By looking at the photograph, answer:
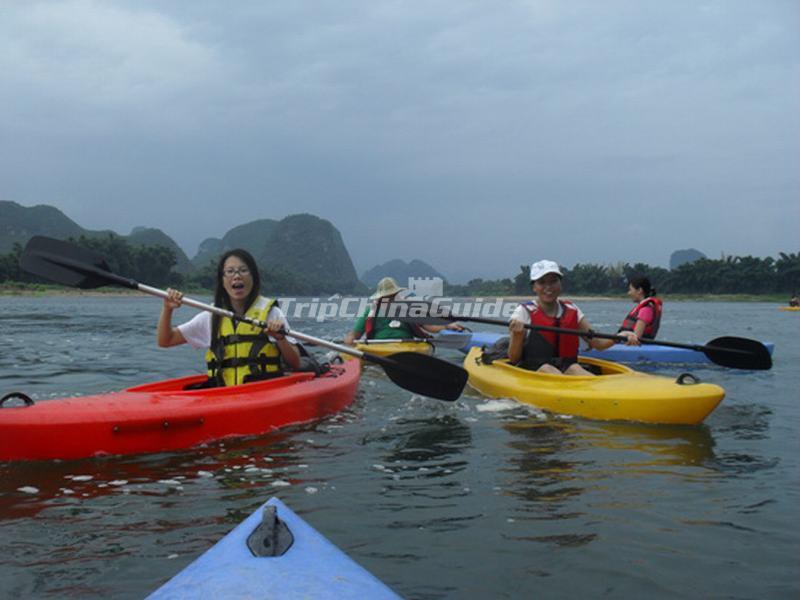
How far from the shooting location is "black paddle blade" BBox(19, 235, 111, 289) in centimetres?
584

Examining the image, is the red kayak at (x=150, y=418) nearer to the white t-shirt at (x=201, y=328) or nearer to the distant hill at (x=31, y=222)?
the white t-shirt at (x=201, y=328)

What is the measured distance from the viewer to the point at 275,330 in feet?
18.6

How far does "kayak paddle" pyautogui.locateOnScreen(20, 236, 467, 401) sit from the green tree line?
6040 cm

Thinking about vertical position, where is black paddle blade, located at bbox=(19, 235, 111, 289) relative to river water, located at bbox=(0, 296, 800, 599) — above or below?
above

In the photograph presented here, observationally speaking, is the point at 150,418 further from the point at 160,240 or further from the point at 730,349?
the point at 160,240

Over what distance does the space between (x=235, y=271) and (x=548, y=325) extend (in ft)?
10.7

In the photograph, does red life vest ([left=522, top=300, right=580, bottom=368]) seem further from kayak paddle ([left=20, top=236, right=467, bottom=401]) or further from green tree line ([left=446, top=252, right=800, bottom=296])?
green tree line ([left=446, top=252, right=800, bottom=296])

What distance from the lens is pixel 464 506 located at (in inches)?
150

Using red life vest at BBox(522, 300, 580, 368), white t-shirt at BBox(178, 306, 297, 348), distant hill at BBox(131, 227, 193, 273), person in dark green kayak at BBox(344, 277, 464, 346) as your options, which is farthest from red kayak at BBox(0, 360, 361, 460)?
distant hill at BBox(131, 227, 193, 273)

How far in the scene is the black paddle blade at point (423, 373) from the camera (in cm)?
612

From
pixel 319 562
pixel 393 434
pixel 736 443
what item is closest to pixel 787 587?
pixel 319 562

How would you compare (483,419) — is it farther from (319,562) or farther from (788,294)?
(788,294)

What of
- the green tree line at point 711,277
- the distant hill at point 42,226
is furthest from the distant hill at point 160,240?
the green tree line at point 711,277

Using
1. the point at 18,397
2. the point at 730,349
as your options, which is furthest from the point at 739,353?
the point at 18,397
